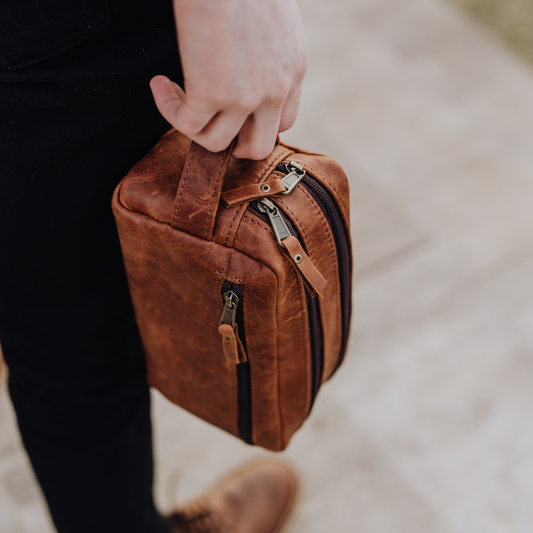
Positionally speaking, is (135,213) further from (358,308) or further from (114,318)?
(358,308)

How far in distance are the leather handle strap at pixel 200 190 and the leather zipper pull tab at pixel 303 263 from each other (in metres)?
0.10

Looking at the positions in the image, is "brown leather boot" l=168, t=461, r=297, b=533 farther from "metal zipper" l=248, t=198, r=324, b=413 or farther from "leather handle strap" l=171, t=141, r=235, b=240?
"leather handle strap" l=171, t=141, r=235, b=240

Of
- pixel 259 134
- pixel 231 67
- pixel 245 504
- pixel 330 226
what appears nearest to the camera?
pixel 231 67

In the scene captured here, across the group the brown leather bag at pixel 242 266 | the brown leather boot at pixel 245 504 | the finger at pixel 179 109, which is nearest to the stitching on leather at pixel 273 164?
the brown leather bag at pixel 242 266

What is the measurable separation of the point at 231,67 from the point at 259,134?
111mm

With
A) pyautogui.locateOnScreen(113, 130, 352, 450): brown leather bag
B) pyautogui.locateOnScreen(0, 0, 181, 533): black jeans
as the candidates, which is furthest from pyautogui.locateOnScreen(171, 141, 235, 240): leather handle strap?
pyautogui.locateOnScreen(0, 0, 181, 533): black jeans

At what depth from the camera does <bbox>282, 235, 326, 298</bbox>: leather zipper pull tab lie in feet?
2.23

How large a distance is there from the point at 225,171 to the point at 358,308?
3.56 feet

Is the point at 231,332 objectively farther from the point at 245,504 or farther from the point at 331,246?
the point at 245,504

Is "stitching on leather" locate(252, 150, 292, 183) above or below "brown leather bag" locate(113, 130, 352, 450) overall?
above

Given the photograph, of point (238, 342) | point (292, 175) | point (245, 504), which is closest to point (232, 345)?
point (238, 342)

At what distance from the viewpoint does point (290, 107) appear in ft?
2.18

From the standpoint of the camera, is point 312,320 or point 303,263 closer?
point 303,263

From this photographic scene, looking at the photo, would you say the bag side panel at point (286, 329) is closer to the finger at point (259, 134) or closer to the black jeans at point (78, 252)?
the finger at point (259, 134)
